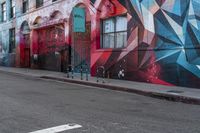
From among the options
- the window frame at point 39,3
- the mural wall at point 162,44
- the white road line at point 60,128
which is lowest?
the white road line at point 60,128

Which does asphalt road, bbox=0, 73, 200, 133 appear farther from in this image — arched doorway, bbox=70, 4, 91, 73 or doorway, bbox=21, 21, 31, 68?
doorway, bbox=21, 21, 31, 68

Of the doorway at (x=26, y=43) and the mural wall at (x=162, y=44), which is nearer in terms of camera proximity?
the mural wall at (x=162, y=44)

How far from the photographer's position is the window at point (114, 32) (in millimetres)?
22047

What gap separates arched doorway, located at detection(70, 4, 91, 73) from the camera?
2431cm

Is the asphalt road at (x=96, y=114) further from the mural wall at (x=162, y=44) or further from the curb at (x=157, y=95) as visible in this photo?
the mural wall at (x=162, y=44)

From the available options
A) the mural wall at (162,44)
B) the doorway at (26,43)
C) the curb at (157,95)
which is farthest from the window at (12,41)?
the curb at (157,95)

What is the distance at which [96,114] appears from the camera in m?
10.4

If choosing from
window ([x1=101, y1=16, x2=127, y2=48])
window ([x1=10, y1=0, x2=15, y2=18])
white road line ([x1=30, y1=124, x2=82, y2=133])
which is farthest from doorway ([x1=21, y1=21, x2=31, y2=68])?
white road line ([x1=30, y1=124, x2=82, y2=133])

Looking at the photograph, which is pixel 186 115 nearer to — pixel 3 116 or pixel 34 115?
pixel 34 115

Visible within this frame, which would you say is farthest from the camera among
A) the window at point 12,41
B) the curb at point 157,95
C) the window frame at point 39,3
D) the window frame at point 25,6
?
the window at point 12,41

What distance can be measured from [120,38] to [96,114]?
40.8 ft

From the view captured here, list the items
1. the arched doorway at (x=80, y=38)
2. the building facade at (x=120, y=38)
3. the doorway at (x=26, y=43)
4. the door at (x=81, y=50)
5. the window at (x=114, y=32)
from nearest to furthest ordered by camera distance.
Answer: the building facade at (x=120, y=38) → the window at (x=114, y=32) → the arched doorway at (x=80, y=38) → the door at (x=81, y=50) → the doorway at (x=26, y=43)

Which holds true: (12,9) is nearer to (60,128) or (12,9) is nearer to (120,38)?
(120,38)

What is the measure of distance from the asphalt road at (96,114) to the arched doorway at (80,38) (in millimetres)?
10465
